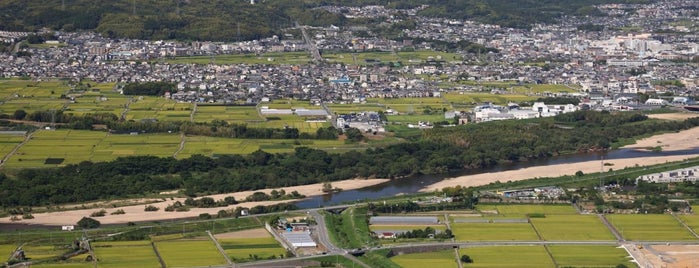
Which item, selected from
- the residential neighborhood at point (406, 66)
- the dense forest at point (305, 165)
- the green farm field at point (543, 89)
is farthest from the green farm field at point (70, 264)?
the green farm field at point (543, 89)

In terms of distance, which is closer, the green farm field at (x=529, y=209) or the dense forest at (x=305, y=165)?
the green farm field at (x=529, y=209)

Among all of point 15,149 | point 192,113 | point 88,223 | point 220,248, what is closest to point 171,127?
point 192,113

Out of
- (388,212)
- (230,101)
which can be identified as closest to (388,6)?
(230,101)

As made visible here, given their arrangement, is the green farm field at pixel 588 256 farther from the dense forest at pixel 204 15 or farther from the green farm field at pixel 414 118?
the dense forest at pixel 204 15

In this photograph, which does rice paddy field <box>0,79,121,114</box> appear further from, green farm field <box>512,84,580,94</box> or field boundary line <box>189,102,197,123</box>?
green farm field <box>512,84,580,94</box>

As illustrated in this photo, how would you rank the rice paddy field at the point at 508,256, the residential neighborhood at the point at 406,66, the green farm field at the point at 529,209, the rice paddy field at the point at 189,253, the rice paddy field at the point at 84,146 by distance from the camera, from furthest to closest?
the residential neighborhood at the point at 406,66 < the rice paddy field at the point at 84,146 < the green farm field at the point at 529,209 < the rice paddy field at the point at 508,256 < the rice paddy field at the point at 189,253

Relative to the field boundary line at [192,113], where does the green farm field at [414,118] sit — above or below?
below

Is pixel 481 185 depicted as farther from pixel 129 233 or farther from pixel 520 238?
pixel 129 233

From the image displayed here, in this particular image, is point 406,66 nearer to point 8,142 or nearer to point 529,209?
point 8,142
